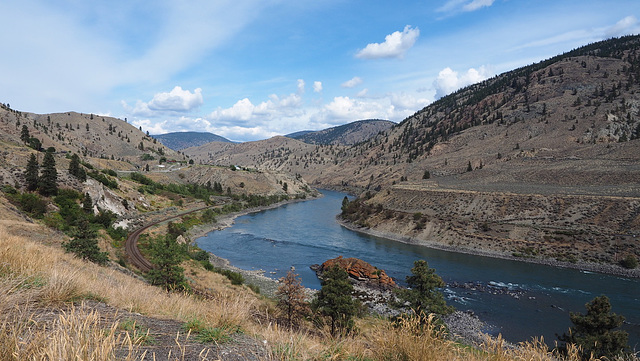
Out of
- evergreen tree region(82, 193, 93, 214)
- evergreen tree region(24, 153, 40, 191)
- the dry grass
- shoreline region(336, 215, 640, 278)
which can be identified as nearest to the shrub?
shoreline region(336, 215, 640, 278)

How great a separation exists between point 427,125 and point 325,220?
10458 centimetres

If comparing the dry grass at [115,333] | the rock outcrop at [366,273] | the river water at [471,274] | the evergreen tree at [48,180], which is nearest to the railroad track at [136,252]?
the river water at [471,274]

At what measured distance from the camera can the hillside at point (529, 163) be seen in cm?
4103

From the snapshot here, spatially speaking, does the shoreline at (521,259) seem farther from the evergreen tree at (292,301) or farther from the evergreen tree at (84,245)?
the evergreen tree at (84,245)

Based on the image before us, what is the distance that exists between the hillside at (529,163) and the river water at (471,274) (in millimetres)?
4928

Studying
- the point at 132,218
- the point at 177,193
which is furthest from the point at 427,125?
the point at 132,218

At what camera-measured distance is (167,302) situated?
5.82 m

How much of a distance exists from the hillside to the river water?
4928 millimetres

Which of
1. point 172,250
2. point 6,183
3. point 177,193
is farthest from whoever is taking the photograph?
point 177,193

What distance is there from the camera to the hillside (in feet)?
135

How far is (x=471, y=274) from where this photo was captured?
112 ft

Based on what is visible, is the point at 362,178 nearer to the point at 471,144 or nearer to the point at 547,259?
the point at 471,144

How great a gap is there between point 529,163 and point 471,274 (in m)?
45.4

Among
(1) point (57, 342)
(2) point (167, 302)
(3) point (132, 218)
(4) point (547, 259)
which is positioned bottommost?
(4) point (547, 259)
